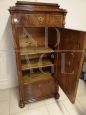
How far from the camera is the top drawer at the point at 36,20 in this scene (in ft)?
3.82

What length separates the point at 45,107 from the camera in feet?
5.32

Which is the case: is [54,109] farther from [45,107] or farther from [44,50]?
[44,50]

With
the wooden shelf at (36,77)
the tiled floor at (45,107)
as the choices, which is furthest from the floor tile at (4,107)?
the wooden shelf at (36,77)

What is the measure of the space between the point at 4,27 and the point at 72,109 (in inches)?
57.9

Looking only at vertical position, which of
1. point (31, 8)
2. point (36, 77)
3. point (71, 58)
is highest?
point (31, 8)

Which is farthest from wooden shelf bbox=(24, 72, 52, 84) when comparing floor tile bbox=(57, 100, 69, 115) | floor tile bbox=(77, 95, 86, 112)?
floor tile bbox=(77, 95, 86, 112)

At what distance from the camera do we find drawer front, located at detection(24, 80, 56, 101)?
1.57 m

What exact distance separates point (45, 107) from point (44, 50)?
0.79m

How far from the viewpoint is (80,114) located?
1.51m

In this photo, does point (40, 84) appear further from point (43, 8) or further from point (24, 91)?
point (43, 8)

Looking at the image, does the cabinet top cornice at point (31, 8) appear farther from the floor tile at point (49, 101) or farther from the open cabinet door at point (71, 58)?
the floor tile at point (49, 101)

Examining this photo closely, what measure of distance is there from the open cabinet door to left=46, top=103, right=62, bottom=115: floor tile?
462mm

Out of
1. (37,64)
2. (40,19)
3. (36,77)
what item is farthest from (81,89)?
(40,19)

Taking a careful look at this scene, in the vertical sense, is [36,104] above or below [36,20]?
below
